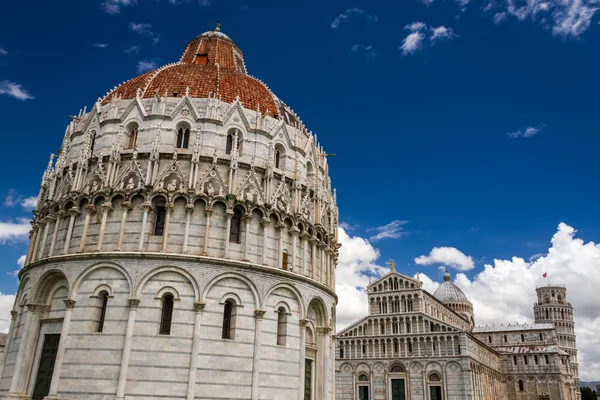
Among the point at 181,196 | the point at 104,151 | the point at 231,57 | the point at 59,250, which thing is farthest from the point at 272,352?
the point at 231,57

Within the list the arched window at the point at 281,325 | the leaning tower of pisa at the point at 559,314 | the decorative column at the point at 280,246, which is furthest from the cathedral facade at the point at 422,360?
the decorative column at the point at 280,246

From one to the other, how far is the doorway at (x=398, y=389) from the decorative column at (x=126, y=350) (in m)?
53.4

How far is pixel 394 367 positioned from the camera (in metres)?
69.5

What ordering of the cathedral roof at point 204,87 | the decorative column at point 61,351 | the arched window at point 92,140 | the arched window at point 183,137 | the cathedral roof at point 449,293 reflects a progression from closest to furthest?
the decorative column at point 61,351
the arched window at point 183,137
the arched window at point 92,140
the cathedral roof at point 204,87
the cathedral roof at point 449,293

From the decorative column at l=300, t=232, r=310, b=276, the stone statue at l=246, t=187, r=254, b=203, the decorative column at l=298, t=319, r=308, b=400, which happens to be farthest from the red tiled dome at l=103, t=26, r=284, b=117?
the decorative column at l=298, t=319, r=308, b=400

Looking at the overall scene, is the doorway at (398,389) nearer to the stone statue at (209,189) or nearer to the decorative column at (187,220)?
the stone statue at (209,189)

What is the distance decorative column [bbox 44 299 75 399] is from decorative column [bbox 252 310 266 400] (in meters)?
8.29

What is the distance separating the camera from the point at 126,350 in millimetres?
22047

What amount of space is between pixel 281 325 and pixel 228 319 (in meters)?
2.99

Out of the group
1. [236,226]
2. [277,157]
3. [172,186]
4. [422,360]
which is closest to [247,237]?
[236,226]

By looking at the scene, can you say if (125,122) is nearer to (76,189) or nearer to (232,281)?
(76,189)

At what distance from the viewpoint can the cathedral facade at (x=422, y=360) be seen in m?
66.4

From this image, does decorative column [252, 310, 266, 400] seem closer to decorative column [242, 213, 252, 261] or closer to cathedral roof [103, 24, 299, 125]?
decorative column [242, 213, 252, 261]

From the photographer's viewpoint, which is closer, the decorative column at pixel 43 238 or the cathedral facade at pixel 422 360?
the decorative column at pixel 43 238
